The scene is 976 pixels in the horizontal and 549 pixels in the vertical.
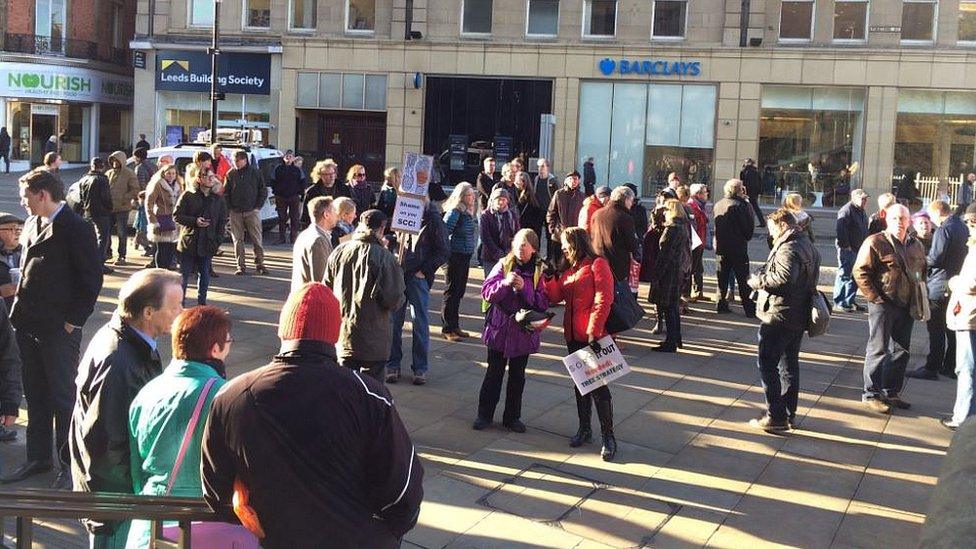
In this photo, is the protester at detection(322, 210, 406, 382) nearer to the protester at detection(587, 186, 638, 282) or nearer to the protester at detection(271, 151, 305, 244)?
the protester at detection(587, 186, 638, 282)

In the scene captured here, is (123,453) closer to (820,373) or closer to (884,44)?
(820,373)

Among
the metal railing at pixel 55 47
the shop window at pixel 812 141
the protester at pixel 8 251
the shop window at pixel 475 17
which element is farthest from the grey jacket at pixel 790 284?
the metal railing at pixel 55 47

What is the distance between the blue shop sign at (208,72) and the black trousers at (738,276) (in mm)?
21602

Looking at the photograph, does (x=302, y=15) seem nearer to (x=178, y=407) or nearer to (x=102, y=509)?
(x=178, y=407)

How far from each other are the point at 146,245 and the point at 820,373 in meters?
10.8

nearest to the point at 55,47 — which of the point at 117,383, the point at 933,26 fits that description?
the point at 933,26

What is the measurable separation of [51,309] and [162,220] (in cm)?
647

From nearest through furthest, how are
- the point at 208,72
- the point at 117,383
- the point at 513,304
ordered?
the point at 117,383 → the point at 513,304 → the point at 208,72

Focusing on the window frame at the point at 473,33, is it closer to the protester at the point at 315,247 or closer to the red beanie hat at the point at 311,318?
the protester at the point at 315,247

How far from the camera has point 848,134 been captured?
93.8ft

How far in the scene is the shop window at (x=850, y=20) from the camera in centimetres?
2808

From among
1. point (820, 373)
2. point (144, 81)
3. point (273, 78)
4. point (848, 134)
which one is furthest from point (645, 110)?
point (820, 373)

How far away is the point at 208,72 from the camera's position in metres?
31.7

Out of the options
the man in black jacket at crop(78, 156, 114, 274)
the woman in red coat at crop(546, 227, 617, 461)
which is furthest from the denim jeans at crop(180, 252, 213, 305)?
the woman in red coat at crop(546, 227, 617, 461)
